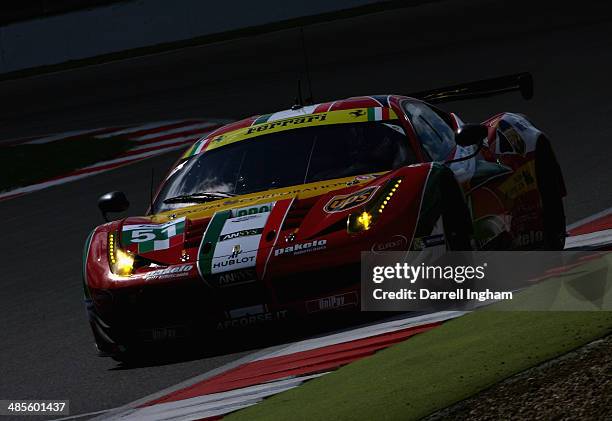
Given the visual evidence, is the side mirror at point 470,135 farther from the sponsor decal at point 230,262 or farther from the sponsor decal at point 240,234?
the sponsor decal at point 230,262

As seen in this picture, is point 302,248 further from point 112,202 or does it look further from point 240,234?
point 112,202

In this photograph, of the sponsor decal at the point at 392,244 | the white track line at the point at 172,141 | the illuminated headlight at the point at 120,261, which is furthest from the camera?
the white track line at the point at 172,141

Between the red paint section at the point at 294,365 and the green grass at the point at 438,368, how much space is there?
0.69 feet

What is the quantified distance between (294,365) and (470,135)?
2.01 metres

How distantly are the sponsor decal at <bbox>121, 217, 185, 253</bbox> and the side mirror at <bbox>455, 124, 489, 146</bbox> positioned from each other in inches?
57.4

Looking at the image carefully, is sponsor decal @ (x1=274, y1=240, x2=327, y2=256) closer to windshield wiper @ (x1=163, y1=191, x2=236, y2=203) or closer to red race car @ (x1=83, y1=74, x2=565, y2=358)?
red race car @ (x1=83, y1=74, x2=565, y2=358)

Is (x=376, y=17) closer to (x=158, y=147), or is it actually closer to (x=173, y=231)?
(x=158, y=147)

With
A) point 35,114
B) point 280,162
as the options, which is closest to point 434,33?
point 35,114

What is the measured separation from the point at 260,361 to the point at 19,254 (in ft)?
17.6

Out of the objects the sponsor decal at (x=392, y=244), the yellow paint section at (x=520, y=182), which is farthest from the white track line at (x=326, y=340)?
the yellow paint section at (x=520, y=182)

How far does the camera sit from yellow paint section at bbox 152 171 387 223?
7.18m

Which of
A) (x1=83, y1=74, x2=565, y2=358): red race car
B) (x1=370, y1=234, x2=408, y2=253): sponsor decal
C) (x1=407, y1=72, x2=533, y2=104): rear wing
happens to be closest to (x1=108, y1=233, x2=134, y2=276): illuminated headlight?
(x1=83, y1=74, x2=565, y2=358): red race car

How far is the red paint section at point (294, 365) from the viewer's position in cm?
594

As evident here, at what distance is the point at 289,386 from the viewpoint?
562cm
